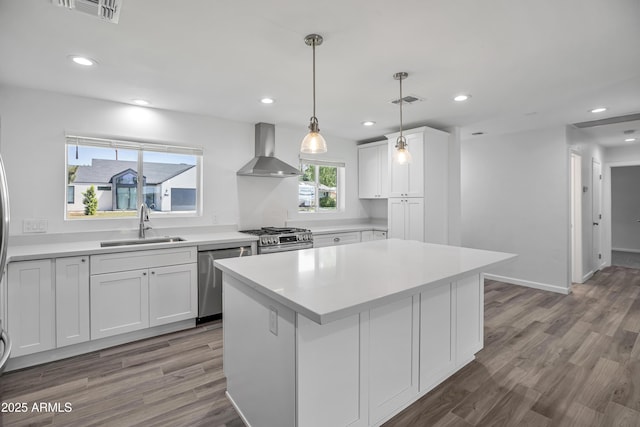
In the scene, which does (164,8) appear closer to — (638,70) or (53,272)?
(53,272)

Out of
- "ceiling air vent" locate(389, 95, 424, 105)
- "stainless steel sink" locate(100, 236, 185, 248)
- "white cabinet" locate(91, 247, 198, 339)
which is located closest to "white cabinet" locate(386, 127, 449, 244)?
"ceiling air vent" locate(389, 95, 424, 105)

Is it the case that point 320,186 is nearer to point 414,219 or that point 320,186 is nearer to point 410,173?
point 410,173

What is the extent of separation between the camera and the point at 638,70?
257cm

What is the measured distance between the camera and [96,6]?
167 centimetres

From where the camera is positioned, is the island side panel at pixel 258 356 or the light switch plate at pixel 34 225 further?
the light switch plate at pixel 34 225

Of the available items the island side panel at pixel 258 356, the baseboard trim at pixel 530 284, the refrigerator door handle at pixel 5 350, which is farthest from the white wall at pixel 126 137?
the baseboard trim at pixel 530 284

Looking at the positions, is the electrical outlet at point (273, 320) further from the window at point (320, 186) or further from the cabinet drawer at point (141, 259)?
the window at point (320, 186)

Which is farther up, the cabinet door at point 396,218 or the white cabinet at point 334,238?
the cabinet door at point 396,218

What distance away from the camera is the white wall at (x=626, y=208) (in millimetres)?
7418

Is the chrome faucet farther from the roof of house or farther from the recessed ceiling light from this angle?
the recessed ceiling light

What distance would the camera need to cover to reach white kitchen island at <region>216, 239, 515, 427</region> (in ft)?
4.70

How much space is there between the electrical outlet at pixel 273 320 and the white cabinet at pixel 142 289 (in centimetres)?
200

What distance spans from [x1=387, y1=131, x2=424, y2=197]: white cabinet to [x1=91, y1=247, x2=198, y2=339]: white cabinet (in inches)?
111

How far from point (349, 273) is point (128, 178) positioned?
3024 millimetres
